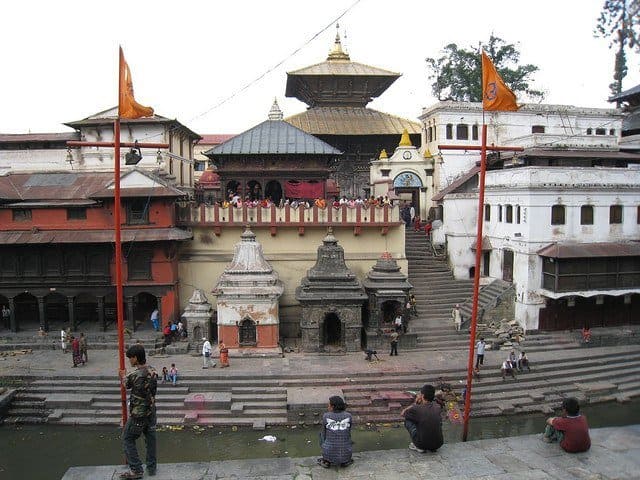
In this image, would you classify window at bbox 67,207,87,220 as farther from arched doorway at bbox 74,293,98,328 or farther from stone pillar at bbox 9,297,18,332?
stone pillar at bbox 9,297,18,332

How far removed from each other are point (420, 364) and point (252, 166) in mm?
11853

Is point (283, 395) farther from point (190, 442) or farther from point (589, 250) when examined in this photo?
point (589, 250)

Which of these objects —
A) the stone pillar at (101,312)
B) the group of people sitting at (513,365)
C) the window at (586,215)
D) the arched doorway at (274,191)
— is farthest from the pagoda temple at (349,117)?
the group of people sitting at (513,365)

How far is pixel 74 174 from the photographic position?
25.6 meters

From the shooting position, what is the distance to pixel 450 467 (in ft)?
26.2

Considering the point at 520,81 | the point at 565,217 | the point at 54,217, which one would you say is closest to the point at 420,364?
the point at 565,217

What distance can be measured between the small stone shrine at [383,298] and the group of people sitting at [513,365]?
14.4ft

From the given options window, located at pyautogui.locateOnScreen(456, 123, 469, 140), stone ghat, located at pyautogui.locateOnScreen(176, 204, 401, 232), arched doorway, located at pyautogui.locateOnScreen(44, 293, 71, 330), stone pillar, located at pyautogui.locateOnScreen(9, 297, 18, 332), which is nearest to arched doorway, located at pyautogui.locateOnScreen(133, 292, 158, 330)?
arched doorway, located at pyautogui.locateOnScreen(44, 293, 71, 330)

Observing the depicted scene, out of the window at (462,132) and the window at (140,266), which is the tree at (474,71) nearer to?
the window at (462,132)

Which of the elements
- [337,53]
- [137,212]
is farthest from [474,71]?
[137,212]

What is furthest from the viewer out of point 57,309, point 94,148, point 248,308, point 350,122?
point 350,122

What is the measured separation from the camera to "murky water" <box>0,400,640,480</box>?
568 inches

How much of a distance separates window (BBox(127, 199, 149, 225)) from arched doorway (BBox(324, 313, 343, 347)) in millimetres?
8323

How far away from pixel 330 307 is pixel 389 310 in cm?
285
